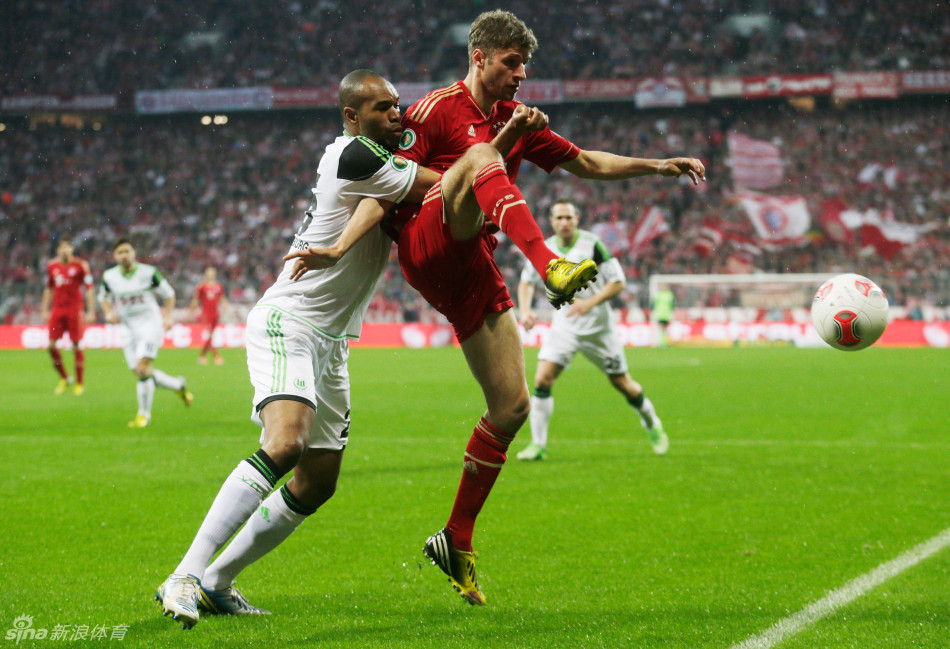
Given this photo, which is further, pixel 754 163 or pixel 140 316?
pixel 754 163

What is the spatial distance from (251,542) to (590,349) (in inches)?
220

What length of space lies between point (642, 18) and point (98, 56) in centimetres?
2097

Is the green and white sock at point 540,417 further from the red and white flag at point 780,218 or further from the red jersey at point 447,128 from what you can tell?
the red and white flag at point 780,218

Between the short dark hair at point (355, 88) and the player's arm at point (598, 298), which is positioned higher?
the short dark hair at point (355, 88)

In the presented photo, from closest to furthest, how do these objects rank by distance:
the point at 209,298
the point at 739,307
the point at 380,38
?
the point at 209,298 < the point at 739,307 < the point at 380,38

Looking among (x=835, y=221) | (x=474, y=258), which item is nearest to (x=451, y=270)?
(x=474, y=258)

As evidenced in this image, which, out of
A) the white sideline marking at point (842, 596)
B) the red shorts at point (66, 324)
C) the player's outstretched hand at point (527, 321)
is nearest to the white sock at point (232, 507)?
the white sideline marking at point (842, 596)

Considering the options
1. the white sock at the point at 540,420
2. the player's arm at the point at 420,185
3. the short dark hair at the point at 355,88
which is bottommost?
the white sock at the point at 540,420

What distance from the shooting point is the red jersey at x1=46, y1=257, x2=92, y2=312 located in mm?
15221

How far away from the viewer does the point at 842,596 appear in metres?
4.14

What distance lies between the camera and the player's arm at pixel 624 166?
4473 millimetres

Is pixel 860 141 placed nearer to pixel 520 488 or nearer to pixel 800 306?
pixel 800 306

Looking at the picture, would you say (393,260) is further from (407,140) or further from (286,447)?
(286,447)

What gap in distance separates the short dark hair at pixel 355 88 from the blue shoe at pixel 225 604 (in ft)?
6.74
